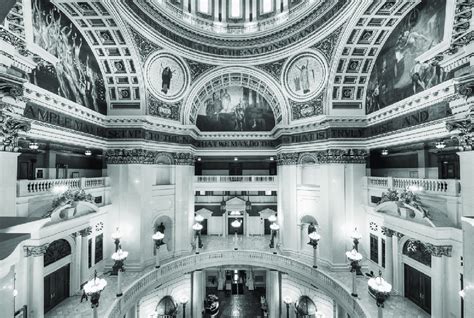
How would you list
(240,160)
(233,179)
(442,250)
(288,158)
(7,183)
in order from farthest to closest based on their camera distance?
1. (240,160)
2. (233,179)
3. (288,158)
4. (442,250)
5. (7,183)

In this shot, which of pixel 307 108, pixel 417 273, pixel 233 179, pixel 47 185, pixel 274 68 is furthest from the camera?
pixel 233 179

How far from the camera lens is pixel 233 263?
15.9 meters

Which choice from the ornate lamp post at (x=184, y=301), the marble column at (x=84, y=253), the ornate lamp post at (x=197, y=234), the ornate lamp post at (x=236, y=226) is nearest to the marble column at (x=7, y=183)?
the marble column at (x=84, y=253)

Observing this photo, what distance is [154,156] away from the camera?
49.9ft

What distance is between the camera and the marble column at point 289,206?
54.8 feet

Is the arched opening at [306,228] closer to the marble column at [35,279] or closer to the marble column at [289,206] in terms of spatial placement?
the marble column at [289,206]

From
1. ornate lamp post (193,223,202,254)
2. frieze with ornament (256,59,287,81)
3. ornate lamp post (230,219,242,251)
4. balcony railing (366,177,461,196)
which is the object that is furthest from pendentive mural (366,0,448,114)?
ornate lamp post (193,223,202,254)

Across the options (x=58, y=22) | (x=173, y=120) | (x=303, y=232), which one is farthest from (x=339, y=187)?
(x=58, y=22)

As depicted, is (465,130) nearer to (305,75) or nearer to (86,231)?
(305,75)

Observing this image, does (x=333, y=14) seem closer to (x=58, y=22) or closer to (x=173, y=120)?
(x=173, y=120)

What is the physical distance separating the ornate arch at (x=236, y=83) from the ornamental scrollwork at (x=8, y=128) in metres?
11.8

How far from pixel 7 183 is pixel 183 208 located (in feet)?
39.6

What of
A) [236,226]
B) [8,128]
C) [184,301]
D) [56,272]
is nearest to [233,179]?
[236,226]

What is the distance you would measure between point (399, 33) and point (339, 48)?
287 centimetres
